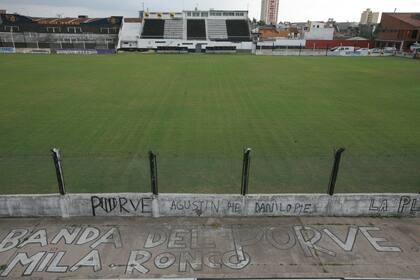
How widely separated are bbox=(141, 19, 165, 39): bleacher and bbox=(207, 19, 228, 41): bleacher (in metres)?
13.2

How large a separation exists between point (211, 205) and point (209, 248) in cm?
124

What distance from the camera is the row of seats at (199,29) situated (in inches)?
3317

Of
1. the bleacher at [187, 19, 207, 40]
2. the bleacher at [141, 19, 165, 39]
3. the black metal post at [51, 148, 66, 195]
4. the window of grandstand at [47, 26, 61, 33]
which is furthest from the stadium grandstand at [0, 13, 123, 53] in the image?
the black metal post at [51, 148, 66, 195]

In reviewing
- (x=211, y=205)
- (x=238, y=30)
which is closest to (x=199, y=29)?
(x=238, y=30)

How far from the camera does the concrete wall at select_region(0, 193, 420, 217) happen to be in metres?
7.46

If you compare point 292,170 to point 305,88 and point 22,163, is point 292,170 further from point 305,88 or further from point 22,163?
point 305,88

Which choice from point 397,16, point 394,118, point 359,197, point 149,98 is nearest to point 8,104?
point 149,98

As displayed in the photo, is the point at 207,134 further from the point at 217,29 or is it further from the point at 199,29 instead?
the point at 217,29

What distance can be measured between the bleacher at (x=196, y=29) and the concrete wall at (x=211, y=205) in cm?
8125

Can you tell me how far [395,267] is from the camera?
19.9 feet

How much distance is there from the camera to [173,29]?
286 feet

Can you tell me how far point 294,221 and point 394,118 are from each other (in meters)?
12.3

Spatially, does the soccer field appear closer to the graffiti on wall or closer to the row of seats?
the graffiti on wall

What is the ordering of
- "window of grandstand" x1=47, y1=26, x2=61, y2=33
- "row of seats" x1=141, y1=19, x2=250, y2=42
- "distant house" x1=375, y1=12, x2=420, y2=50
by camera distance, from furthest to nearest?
"row of seats" x1=141, y1=19, x2=250, y2=42 < "window of grandstand" x1=47, y1=26, x2=61, y2=33 < "distant house" x1=375, y1=12, x2=420, y2=50
